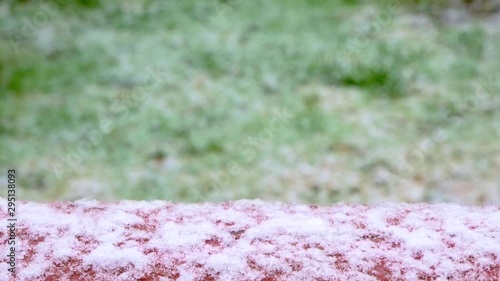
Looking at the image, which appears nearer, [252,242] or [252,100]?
[252,242]

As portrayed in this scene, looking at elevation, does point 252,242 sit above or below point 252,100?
below

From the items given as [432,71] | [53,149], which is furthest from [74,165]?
[432,71]

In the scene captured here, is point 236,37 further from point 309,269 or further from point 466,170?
point 309,269

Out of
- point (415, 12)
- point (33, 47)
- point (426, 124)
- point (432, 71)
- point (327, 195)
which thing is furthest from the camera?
point (415, 12)

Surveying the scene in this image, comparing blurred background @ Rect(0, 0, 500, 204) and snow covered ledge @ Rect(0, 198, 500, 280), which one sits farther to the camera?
blurred background @ Rect(0, 0, 500, 204)

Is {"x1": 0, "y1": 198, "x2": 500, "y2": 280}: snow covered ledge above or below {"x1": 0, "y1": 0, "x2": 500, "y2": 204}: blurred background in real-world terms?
below
